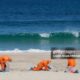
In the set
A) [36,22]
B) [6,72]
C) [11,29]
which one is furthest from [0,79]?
[36,22]

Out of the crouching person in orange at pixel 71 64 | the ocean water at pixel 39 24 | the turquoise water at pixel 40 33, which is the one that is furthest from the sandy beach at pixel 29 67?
the turquoise water at pixel 40 33

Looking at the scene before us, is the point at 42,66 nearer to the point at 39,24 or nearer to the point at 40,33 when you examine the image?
the point at 40,33

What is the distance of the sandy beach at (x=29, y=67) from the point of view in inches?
340

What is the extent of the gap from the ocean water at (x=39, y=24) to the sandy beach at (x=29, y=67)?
6.66 ft

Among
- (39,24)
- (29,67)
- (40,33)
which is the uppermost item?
(39,24)

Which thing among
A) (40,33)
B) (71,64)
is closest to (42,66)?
(71,64)

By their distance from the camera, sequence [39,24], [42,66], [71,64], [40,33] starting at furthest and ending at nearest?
[39,24] → [40,33] → [71,64] → [42,66]

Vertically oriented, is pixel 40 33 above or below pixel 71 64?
above

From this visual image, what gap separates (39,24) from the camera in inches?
812

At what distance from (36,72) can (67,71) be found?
64 centimetres

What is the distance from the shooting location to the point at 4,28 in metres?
19.4

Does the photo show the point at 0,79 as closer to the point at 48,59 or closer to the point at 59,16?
the point at 48,59

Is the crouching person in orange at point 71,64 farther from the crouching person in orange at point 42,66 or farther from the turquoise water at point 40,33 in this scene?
the turquoise water at point 40,33

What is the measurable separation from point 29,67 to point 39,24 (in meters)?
11.0
